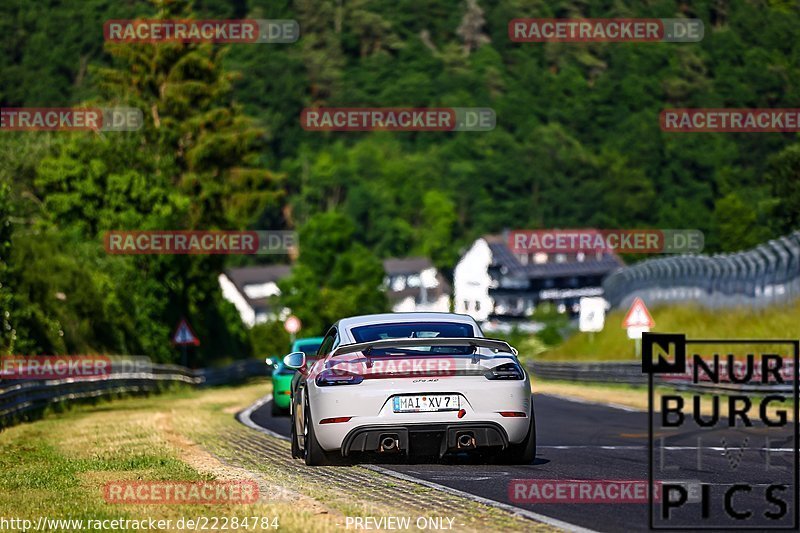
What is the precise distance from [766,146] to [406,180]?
52.5 metres

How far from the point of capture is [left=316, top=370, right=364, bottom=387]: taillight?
13.5 m

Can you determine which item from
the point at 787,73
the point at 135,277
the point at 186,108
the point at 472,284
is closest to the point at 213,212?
the point at 186,108

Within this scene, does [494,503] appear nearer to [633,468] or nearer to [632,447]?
[633,468]

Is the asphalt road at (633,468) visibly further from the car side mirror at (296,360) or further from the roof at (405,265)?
the roof at (405,265)

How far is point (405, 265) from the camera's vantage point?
572 ft

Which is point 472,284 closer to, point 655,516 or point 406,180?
point 406,180

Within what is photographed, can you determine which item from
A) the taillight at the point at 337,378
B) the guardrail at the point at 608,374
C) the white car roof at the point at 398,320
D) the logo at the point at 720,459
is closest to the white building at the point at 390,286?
the guardrail at the point at 608,374

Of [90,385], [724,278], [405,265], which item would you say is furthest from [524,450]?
[405,265]

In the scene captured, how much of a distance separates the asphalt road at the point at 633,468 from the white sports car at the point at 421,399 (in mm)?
323

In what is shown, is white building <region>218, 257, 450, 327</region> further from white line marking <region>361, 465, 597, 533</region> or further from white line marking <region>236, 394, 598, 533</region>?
white line marking <region>361, 465, 597, 533</region>

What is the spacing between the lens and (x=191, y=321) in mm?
60875

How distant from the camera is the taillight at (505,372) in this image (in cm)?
1349

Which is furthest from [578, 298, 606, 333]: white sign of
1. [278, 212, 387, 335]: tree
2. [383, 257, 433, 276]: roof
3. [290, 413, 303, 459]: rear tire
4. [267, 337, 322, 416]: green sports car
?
[290, 413, 303, 459]: rear tire

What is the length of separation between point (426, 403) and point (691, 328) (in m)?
32.7
